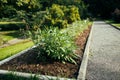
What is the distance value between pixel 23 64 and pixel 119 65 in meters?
3.50

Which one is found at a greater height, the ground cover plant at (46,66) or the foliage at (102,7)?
the ground cover plant at (46,66)

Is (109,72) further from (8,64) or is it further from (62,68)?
(8,64)

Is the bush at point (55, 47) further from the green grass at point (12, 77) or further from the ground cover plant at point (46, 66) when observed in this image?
the green grass at point (12, 77)

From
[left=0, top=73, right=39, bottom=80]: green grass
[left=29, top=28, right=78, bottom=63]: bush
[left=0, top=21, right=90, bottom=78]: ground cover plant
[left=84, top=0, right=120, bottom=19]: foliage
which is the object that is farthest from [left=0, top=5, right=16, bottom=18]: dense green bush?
[left=84, top=0, right=120, bottom=19]: foliage

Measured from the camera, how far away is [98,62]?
926 centimetres

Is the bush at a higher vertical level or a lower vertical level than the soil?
higher

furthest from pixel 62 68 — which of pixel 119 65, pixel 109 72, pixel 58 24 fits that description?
pixel 58 24

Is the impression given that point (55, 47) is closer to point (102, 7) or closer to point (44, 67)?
point (44, 67)

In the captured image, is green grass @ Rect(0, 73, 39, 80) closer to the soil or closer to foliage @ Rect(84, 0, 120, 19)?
the soil

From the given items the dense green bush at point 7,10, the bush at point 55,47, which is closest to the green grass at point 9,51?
the bush at point 55,47

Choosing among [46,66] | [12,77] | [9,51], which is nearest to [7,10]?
[9,51]

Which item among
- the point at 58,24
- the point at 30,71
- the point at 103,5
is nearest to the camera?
the point at 30,71

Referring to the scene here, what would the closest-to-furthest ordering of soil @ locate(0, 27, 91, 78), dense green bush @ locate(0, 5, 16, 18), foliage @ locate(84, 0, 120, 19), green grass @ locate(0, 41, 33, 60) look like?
soil @ locate(0, 27, 91, 78)
green grass @ locate(0, 41, 33, 60)
dense green bush @ locate(0, 5, 16, 18)
foliage @ locate(84, 0, 120, 19)

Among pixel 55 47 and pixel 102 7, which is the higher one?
pixel 55 47
